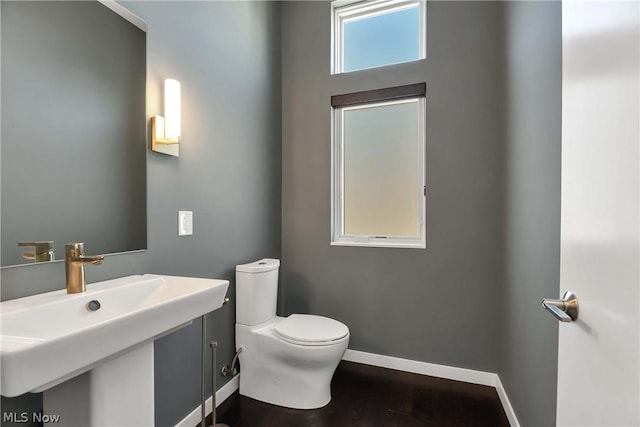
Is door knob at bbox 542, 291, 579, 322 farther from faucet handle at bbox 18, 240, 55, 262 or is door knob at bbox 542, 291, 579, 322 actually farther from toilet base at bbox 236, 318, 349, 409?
faucet handle at bbox 18, 240, 55, 262

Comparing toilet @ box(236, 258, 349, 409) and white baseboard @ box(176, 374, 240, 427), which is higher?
toilet @ box(236, 258, 349, 409)

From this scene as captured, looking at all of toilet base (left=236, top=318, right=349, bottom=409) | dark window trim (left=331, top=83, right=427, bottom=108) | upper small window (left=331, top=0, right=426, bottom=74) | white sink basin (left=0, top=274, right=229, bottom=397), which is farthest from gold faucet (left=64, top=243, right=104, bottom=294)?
upper small window (left=331, top=0, right=426, bottom=74)

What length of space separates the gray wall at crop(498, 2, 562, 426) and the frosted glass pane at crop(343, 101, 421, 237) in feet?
2.09

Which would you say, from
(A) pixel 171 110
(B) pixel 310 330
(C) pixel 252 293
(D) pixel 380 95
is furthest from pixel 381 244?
(A) pixel 171 110

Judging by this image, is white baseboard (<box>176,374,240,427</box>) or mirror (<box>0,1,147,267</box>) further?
white baseboard (<box>176,374,240,427</box>)

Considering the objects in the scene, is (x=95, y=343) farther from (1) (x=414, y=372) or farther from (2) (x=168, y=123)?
(1) (x=414, y=372)

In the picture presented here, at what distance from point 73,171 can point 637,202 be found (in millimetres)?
1561

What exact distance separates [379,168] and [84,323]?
199 cm

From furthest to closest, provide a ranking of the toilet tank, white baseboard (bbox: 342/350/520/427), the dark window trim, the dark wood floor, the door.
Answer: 1. the dark window trim
2. white baseboard (bbox: 342/350/520/427)
3. the toilet tank
4. the dark wood floor
5. the door

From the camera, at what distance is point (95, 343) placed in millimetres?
682

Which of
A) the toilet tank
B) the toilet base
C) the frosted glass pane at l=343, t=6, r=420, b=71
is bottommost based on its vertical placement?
the toilet base

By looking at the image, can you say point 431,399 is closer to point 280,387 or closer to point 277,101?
point 280,387

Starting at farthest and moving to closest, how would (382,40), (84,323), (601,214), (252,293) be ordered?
(382,40)
(252,293)
(84,323)
(601,214)

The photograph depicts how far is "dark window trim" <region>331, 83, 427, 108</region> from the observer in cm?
211
